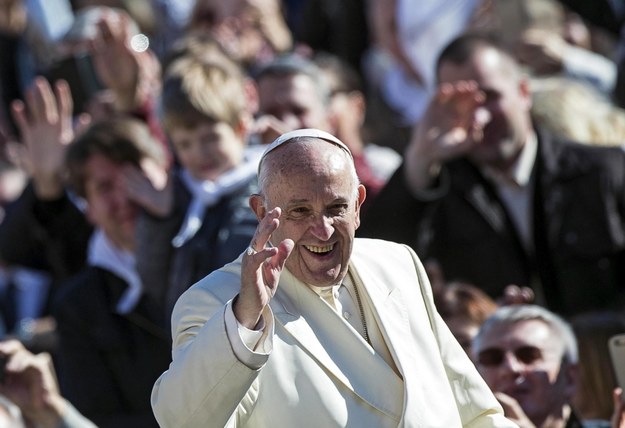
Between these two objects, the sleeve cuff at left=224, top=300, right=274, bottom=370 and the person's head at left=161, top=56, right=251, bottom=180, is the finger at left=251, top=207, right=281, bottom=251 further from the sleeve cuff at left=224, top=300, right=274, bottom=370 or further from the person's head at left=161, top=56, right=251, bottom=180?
the person's head at left=161, top=56, right=251, bottom=180

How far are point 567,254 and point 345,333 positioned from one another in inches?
110

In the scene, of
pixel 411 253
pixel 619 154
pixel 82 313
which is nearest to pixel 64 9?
pixel 82 313

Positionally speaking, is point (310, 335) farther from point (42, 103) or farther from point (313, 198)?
point (42, 103)

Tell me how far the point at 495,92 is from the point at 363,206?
0.72m

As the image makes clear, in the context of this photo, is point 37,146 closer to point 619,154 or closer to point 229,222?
point 229,222

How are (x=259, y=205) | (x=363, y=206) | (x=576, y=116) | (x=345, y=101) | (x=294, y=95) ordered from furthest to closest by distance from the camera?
(x=345, y=101), (x=576, y=116), (x=294, y=95), (x=363, y=206), (x=259, y=205)

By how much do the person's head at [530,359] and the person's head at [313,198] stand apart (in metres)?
1.86

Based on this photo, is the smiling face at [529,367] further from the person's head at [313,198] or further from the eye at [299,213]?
the eye at [299,213]

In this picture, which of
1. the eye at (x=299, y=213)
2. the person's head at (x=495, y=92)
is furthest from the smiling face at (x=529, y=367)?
the eye at (x=299, y=213)

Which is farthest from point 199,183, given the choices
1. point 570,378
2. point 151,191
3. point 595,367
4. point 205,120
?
point 595,367

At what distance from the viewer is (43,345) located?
735 cm

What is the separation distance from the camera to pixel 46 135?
752cm

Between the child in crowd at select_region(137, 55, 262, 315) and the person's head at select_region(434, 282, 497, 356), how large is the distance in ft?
2.92

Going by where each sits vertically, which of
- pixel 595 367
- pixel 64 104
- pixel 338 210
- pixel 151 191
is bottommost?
pixel 64 104
